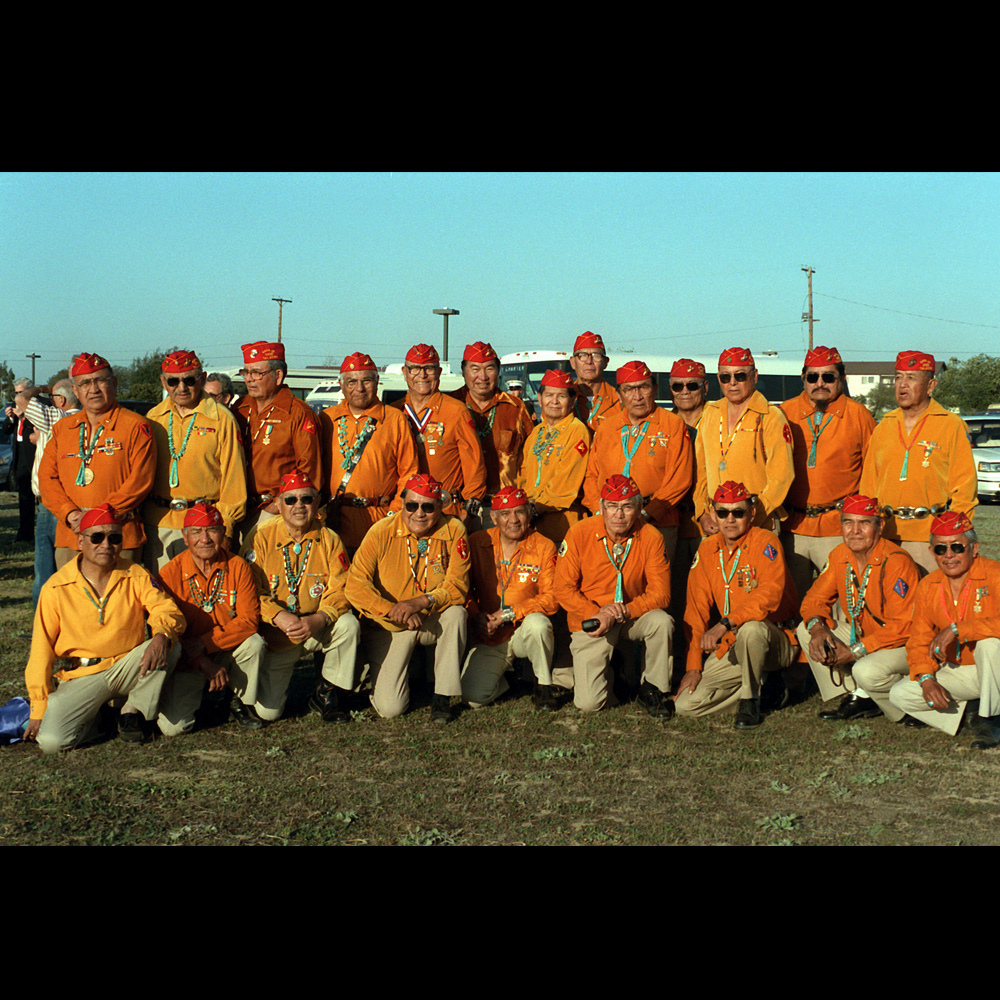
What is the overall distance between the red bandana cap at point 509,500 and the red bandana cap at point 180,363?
2.09 metres

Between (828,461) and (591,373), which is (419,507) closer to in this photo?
(591,373)

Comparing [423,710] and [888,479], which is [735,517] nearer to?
[888,479]

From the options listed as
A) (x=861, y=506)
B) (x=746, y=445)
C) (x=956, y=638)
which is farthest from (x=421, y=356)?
(x=956, y=638)

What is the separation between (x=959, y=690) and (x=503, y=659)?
269 cm

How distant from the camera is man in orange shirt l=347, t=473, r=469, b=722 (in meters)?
6.59

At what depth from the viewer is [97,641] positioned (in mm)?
5953

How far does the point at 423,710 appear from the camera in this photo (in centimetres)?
672

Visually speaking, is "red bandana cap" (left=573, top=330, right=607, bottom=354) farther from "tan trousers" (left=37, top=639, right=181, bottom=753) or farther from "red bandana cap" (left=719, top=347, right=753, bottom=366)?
"tan trousers" (left=37, top=639, right=181, bottom=753)

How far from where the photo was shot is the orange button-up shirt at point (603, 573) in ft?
22.1

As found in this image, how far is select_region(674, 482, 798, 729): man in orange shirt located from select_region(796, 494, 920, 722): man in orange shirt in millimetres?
229

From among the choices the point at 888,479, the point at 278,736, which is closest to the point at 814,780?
the point at 888,479

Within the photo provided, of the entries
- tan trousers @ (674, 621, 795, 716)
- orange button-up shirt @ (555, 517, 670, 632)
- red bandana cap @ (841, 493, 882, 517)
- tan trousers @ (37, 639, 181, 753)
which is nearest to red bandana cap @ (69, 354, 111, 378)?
tan trousers @ (37, 639, 181, 753)

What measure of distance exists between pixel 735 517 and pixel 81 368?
13.5 ft

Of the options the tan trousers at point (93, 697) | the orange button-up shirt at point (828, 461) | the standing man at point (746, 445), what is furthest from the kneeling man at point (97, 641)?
the orange button-up shirt at point (828, 461)
